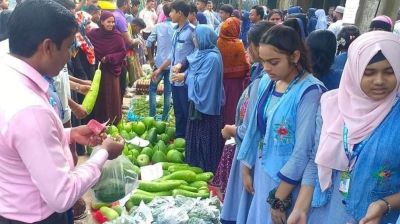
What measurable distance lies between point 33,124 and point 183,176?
9.77 ft

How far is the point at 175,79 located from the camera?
4.95 metres

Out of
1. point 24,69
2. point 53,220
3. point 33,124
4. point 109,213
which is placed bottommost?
point 109,213

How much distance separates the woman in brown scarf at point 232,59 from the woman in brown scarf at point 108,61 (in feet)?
5.01

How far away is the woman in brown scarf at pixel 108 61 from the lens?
5.49 metres

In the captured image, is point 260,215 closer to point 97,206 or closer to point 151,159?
point 97,206

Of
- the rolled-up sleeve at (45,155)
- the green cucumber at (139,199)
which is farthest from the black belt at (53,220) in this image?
the green cucumber at (139,199)

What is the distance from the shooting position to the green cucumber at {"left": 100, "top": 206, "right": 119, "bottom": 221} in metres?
3.57

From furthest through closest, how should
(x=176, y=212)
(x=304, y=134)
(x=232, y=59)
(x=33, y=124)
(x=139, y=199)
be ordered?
(x=232, y=59)
(x=139, y=199)
(x=176, y=212)
(x=304, y=134)
(x=33, y=124)

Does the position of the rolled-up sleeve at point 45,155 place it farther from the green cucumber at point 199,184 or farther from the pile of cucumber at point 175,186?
the green cucumber at point 199,184

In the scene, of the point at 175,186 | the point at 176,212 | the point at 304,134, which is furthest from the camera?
the point at 175,186

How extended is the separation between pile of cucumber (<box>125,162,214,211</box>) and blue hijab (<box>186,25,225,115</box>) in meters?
0.70

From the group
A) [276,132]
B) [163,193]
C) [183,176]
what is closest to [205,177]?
[183,176]

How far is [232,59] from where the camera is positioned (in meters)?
4.89

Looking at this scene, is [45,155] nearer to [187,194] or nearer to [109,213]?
[109,213]
